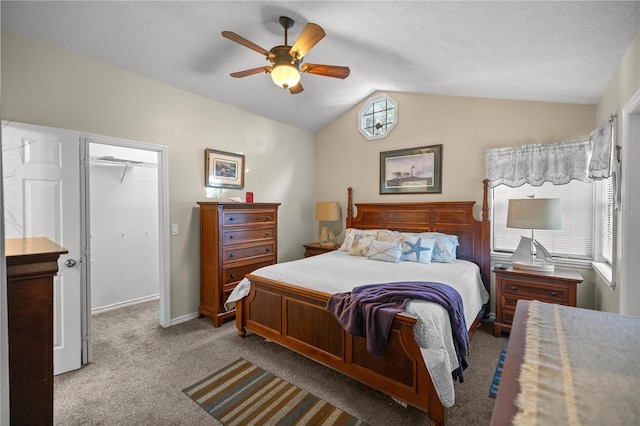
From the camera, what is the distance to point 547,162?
326 cm

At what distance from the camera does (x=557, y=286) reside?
2.92 meters

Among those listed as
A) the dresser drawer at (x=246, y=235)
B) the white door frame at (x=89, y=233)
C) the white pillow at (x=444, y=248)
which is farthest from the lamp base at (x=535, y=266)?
the white door frame at (x=89, y=233)

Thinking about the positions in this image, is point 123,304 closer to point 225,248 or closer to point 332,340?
point 225,248

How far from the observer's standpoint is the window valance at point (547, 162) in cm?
275

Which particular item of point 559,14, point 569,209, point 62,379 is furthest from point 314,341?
point 569,209

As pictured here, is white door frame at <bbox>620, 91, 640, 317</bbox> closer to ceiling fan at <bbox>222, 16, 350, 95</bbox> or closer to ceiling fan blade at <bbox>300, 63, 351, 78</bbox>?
ceiling fan blade at <bbox>300, 63, 351, 78</bbox>

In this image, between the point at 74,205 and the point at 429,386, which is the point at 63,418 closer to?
the point at 74,205

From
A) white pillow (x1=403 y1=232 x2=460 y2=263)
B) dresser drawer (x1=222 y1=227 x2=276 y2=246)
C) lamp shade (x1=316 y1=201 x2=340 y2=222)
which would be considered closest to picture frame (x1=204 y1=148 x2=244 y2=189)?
dresser drawer (x1=222 y1=227 x2=276 y2=246)

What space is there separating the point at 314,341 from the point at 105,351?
6.85 feet

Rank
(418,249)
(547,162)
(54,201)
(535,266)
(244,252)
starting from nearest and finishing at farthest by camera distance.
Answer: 1. (54,201)
2. (535,266)
3. (547,162)
4. (418,249)
5. (244,252)

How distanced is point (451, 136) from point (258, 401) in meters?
3.67

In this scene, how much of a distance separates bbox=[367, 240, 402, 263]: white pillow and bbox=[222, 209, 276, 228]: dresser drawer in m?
1.40

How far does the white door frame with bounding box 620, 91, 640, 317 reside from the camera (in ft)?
6.95

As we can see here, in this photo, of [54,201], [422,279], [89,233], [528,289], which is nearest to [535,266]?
[528,289]
